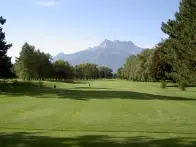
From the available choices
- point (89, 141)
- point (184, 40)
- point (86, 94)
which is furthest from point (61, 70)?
point (89, 141)

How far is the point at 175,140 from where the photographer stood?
14938 mm

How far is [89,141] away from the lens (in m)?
14.6

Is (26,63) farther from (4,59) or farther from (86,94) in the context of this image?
(86,94)

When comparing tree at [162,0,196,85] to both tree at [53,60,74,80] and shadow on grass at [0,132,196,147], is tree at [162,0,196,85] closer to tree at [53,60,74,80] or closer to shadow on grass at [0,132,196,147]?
shadow on grass at [0,132,196,147]

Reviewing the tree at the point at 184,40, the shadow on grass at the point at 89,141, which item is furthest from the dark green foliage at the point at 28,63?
the shadow on grass at the point at 89,141

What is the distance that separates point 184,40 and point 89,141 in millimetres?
28022

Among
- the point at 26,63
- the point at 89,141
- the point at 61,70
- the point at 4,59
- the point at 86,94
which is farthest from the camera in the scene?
the point at 61,70

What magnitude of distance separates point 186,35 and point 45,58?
100 m

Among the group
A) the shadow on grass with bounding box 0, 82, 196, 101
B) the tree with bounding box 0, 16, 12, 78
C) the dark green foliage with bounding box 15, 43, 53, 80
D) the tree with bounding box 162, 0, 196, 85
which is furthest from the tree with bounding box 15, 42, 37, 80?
the tree with bounding box 162, 0, 196, 85

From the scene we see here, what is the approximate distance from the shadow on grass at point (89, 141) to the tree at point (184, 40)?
2103cm

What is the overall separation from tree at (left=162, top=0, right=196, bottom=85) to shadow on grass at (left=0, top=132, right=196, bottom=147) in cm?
2103

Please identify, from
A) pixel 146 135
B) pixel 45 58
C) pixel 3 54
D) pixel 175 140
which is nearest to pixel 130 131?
pixel 146 135

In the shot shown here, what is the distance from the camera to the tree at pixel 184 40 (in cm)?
3612

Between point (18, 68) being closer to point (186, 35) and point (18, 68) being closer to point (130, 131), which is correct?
point (186, 35)
